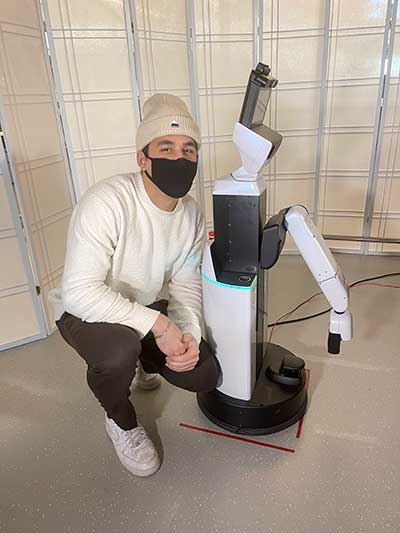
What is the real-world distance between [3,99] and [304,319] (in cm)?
179

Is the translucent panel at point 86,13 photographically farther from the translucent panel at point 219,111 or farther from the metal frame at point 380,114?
the metal frame at point 380,114

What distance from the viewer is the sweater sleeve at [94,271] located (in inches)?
42.4

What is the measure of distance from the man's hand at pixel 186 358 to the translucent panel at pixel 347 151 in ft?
6.92

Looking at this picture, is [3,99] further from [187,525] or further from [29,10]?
[187,525]

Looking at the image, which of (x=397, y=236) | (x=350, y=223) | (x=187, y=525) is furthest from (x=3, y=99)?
(x=397, y=236)

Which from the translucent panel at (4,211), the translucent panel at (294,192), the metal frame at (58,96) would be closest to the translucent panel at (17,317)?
the translucent panel at (4,211)

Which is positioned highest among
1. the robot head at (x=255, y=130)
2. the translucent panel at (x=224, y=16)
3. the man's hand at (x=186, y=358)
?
the translucent panel at (x=224, y=16)

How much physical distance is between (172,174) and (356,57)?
6.87 ft

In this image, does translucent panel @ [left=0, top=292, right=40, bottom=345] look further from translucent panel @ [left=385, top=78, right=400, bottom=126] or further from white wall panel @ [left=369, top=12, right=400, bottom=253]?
translucent panel @ [left=385, top=78, right=400, bottom=126]

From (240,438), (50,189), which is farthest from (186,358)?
(50,189)

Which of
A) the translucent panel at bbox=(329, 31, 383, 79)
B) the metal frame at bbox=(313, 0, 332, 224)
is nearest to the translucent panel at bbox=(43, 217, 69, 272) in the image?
the metal frame at bbox=(313, 0, 332, 224)

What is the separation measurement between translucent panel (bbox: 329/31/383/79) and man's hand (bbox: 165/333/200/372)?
89.7 inches

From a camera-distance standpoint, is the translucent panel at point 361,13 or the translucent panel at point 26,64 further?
the translucent panel at point 361,13

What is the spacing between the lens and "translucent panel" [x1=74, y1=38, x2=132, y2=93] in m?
2.00
